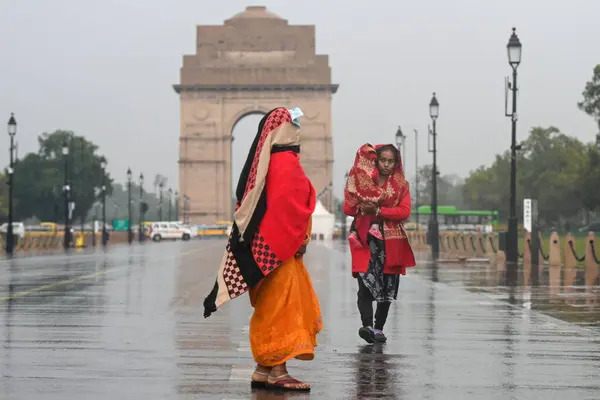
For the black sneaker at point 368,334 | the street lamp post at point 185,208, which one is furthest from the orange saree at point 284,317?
the street lamp post at point 185,208

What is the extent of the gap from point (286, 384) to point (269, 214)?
42.3 inches

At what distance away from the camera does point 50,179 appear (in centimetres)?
12275

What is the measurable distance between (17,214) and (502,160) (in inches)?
1900

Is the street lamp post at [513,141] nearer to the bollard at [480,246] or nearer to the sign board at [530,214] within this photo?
the sign board at [530,214]

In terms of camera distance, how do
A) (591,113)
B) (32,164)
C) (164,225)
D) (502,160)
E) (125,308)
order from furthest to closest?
(32,164)
(502,160)
(164,225)
(591,113)
(125,308)

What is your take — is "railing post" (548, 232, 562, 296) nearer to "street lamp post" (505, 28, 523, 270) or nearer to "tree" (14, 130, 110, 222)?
"street lamp post" (505, 28, 523, 270)

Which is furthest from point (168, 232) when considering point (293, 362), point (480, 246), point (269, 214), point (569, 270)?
point (269, 214)

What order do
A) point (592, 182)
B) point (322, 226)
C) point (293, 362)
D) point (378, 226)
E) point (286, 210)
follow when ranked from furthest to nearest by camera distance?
point (322, 226), point (592, 182), point (378, 226), point (293, 362), point (286, 210)

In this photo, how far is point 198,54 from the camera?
3851 inches

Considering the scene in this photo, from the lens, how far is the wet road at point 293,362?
24.6ft

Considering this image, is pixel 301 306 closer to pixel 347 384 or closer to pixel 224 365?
pixel 347 384

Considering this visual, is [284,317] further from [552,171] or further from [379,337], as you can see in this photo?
[552,171]

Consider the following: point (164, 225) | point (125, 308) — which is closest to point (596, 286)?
point (125, 308)

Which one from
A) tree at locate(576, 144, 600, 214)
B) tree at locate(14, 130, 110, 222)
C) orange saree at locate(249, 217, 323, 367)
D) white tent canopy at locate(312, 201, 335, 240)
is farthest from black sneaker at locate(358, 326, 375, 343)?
tree at locate(14, 130, 110, 222)
